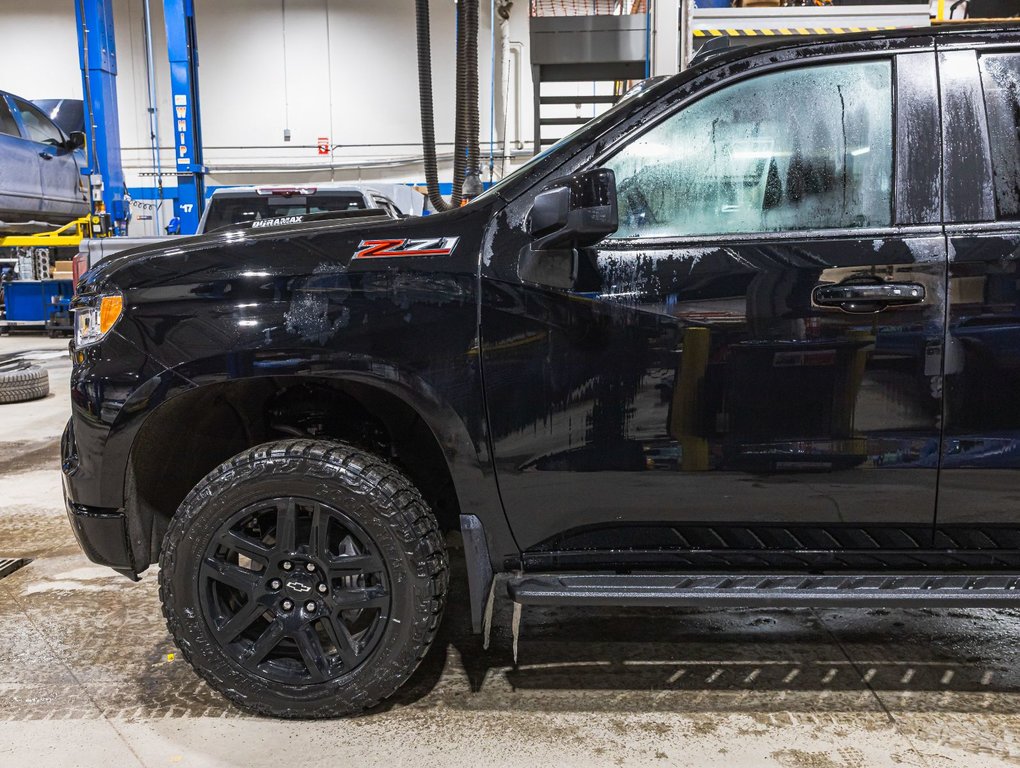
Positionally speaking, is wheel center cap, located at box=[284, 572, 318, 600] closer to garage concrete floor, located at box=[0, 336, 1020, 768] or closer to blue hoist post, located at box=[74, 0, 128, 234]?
garage concrete floor, located at box=[0, 336, 1020, 768]

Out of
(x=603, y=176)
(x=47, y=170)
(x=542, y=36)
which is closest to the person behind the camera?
(x=603, y=176)

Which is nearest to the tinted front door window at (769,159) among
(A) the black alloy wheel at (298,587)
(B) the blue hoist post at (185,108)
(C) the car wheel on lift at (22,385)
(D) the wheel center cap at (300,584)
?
(A) the black alloy wheel at (298,587)

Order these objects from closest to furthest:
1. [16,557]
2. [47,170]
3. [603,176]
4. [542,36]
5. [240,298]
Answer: [603,176] → [240,298] → [16,557] → [542,36] → [47,170]

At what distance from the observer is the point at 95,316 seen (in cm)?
238

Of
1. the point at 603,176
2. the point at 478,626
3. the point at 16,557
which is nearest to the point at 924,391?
the point at 603,176

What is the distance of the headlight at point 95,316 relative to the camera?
234cm

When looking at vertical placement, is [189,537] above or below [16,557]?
above

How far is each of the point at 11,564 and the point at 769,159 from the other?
3495 mm

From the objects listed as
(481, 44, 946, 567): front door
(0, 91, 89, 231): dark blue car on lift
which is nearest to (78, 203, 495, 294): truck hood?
(481, 44, 946, 567): front door

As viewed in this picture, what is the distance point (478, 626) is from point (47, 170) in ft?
35.6

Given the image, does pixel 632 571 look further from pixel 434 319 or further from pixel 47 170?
pixel 47 170

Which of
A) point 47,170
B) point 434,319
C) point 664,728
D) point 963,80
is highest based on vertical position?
point 47,170

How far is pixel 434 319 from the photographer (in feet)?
7.28

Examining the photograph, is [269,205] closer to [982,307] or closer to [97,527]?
[97,527]
